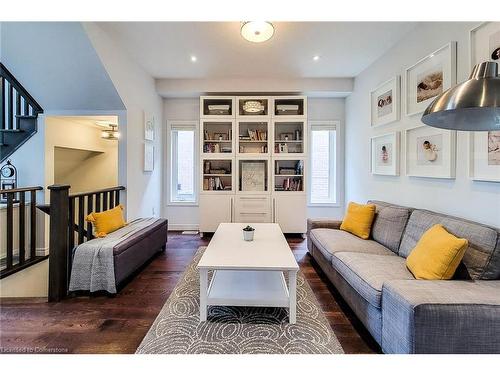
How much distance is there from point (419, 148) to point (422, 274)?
5.15 feet

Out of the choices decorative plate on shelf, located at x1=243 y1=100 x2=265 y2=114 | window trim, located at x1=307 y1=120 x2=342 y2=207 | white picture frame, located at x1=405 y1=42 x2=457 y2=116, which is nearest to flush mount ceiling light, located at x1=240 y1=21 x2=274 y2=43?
white picture frame, located at x1=405 y1=42 x2=457 y2=116

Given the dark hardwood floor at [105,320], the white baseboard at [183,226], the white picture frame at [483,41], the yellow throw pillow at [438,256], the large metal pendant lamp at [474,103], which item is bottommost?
the dark hardwood floor at [105,320]

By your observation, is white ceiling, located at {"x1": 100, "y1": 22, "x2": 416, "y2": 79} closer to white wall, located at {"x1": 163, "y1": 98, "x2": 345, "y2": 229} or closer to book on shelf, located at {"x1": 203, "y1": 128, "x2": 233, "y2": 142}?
white wall, located at {"x1": 163, "y1": 98, "x2": 345, "y2": 229}

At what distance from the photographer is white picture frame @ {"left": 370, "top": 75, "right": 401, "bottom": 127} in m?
3.14

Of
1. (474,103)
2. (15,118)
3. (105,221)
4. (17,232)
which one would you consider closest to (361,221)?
(474,103)

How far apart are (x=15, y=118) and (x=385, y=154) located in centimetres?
506

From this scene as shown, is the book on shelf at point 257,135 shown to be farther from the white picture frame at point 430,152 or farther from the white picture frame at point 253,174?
the white picture frame at point 430,152

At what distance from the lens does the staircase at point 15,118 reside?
3.47 meters

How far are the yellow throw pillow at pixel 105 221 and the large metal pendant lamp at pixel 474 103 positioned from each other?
3.07m

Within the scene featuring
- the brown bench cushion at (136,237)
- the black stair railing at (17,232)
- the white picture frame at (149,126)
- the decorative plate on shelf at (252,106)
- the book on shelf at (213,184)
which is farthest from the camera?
the book on shelf at (213,184)

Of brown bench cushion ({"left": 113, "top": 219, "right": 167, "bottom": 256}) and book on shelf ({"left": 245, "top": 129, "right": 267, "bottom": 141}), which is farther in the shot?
book on shelf ({"left": 245, "top": 129, "right": 267, "bottom": 141})

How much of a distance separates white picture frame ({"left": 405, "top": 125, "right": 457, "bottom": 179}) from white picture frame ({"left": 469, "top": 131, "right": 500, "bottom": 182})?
0.19 meters

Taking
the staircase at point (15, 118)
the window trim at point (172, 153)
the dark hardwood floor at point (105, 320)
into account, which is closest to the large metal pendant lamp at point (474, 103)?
the dark hardwood floor at point (105, 320)
